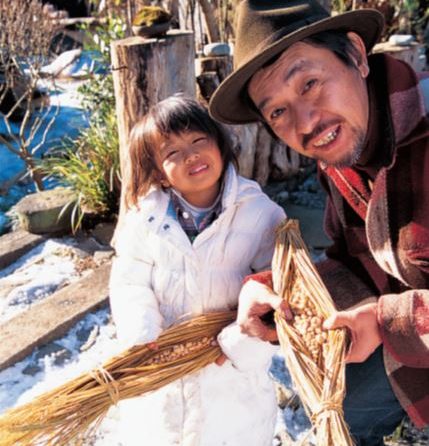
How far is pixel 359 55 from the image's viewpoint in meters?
1.68

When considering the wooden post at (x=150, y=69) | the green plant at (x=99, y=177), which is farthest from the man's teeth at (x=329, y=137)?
the green plant at (x=99, y=177)

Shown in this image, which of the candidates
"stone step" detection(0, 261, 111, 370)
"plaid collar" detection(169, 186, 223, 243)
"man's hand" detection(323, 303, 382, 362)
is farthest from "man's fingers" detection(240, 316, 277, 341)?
"stone step" detection(0, 261, 111, 370)

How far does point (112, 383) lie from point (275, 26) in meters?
1.21

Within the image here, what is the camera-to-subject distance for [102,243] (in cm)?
436

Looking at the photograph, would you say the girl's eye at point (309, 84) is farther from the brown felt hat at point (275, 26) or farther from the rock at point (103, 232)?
the rock at point (103, 232)

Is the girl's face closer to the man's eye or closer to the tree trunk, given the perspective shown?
the man's eye

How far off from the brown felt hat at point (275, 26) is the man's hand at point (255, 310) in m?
0.63

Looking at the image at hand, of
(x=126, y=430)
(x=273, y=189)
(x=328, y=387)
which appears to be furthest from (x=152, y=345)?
(x=273, y=189)

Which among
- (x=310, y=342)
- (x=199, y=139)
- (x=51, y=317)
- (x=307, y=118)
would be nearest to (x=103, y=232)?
(x=51, y=317)

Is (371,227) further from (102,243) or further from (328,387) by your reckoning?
(102,243)

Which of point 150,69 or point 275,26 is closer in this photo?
point 275,26

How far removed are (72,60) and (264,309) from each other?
29.3ft

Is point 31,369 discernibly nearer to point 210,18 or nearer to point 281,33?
point 281,33

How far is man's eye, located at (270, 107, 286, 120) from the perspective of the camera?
168cm
